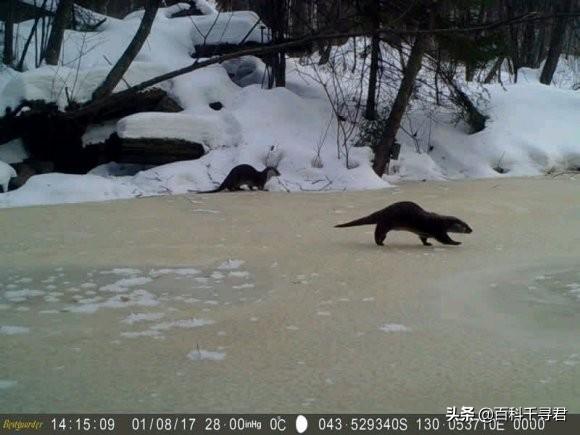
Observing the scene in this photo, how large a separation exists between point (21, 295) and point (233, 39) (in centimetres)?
1217

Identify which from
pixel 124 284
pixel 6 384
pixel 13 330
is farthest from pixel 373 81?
pixel 6 384

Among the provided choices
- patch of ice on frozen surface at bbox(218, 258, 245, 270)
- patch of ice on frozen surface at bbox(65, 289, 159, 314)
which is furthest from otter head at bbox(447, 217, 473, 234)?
patch of ice on frozen surface at bbox(65, 289, 159, 314)

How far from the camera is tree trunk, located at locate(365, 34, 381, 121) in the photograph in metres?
13.2

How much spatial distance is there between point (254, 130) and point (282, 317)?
9.95m

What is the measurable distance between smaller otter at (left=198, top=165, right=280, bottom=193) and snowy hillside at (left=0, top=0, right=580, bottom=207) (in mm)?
410

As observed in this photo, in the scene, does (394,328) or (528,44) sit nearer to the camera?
(394,328)

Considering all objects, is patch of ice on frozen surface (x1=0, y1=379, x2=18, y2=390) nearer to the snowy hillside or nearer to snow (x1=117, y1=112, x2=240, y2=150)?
the snowy hillside

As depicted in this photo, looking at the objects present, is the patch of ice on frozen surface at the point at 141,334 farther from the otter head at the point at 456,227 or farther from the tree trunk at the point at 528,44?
the tree trunk at the point at 528,44

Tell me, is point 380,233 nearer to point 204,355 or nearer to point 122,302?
point 122,302

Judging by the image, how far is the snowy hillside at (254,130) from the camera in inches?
465

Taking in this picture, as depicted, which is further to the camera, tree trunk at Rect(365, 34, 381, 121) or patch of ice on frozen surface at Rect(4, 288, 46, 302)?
tree trunk at Rect(365, 34, 381, 121)

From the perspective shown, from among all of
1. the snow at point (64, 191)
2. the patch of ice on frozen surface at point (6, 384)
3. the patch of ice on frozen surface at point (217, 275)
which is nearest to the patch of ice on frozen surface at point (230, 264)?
the patch of ice on frozen surface at point (217, 275)

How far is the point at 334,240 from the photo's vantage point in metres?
6.50

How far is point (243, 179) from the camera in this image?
1123 centimetres
